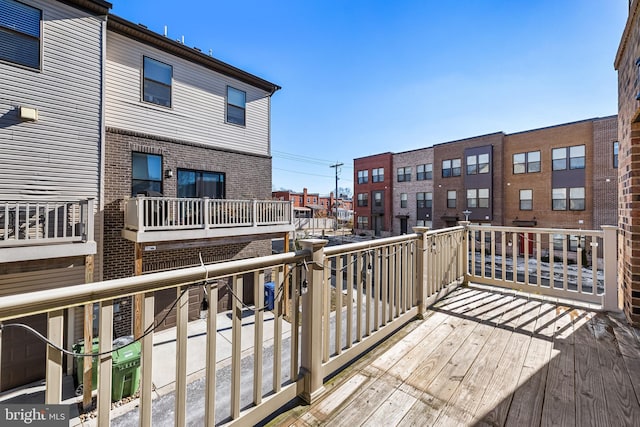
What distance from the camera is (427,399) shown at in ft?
6.02

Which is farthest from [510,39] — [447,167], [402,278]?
[447,167]

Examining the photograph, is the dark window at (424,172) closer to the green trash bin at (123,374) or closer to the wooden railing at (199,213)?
the wooden railing at (199,213)

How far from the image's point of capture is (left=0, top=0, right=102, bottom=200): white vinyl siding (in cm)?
545

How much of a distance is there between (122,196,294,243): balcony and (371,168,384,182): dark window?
61.6 feet

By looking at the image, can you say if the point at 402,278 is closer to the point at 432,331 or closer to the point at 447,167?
the point at 432,331

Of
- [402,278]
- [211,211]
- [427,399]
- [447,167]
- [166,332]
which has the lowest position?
[166,332]

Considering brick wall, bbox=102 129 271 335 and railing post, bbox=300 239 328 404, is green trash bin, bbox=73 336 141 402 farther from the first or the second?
railing post, bbox=300 239 328 404

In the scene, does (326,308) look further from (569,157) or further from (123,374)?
(569,157)

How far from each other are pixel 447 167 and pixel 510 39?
15.8 metres

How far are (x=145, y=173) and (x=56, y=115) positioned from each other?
2045 millimetres

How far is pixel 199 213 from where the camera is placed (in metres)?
7.41

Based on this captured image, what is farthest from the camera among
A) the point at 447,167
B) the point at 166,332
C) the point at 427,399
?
the point at 447,167

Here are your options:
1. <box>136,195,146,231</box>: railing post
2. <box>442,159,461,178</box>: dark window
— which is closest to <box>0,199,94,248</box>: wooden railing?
<box>136,195,146,231</box>: railing post

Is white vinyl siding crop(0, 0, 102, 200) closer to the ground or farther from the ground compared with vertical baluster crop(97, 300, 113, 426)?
farther from the ground
